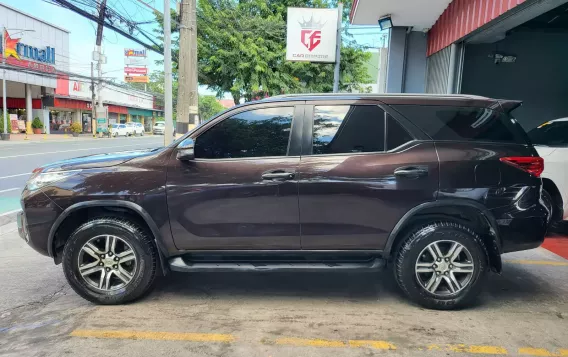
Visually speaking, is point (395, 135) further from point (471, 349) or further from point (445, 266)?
point (471, 349)

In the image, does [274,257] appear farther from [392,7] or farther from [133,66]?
[133,66]

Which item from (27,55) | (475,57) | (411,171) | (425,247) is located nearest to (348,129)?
(411,171)

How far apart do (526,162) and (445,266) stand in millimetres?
1159

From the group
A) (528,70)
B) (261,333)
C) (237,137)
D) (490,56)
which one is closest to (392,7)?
(490,56)

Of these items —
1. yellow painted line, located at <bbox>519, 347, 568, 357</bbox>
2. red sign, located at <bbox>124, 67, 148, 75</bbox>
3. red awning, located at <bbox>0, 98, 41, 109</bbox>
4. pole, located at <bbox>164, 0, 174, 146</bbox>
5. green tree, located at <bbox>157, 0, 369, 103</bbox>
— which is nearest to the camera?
yellow painted line, located at <bbox>519, 347, 568, 357</bbox>

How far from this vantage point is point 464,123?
3791 millimetres

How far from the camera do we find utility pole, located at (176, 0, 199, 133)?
408 inches

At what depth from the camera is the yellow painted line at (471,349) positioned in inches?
119

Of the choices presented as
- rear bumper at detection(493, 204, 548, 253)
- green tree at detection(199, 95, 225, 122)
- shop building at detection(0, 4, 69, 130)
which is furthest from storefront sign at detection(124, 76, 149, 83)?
rear bumper at detection(493, 204, 548, 253)

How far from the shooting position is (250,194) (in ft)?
11.8

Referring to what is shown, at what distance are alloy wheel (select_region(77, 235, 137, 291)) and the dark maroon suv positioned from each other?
1cm

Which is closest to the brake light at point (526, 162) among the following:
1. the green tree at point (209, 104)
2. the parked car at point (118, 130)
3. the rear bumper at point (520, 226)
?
the rear bumper at point (520, 226)

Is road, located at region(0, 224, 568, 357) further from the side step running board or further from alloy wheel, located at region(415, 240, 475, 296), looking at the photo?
the side step running board

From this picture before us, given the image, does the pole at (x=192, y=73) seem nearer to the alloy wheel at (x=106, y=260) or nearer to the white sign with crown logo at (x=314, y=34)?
the white sign with crown logo at (x=314, y=34)
